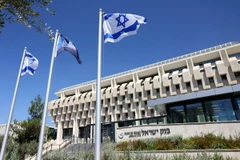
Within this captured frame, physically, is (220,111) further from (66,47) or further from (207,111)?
(66,47)

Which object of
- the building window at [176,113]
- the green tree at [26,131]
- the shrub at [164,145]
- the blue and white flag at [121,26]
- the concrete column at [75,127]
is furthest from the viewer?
the concrete column at [75,127]

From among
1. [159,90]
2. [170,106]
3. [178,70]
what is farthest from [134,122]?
[178,70]

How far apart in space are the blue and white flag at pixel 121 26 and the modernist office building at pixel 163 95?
1334 centimetres

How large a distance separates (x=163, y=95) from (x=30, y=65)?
27.7 metres

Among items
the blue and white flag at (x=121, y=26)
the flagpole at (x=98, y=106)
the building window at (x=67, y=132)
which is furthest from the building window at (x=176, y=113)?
the building window at (x=67, y=132)

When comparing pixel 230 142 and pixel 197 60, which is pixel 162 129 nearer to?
pixel 230 142

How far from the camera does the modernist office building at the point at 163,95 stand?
64.8 ft

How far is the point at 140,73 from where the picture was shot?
130 ft

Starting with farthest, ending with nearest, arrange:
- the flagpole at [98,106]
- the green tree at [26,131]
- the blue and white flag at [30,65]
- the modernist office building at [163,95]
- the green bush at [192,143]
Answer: the green tree at [26,131] → the modernist office building at [163,95] → the green bush at [192,143] → the blue and white flag at [30,65] → the flagpole at [98,106]

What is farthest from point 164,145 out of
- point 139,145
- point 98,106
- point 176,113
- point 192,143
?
point 98,106

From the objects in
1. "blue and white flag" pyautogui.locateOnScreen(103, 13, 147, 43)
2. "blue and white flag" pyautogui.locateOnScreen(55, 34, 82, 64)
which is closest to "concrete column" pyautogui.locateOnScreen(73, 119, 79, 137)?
"blue and white flag" pyautogui.locateOnScreen(55, 34, 82, 64)

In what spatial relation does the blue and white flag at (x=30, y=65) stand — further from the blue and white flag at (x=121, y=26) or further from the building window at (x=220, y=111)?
the building window at (x=220, y=111)

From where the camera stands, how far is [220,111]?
53.6 ft

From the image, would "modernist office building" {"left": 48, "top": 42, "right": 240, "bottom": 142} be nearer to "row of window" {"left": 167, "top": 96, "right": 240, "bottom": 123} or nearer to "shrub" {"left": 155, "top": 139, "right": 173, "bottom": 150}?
"row of window" {"left": 167, "top": 96, "right": 240, "bottom": 123}
